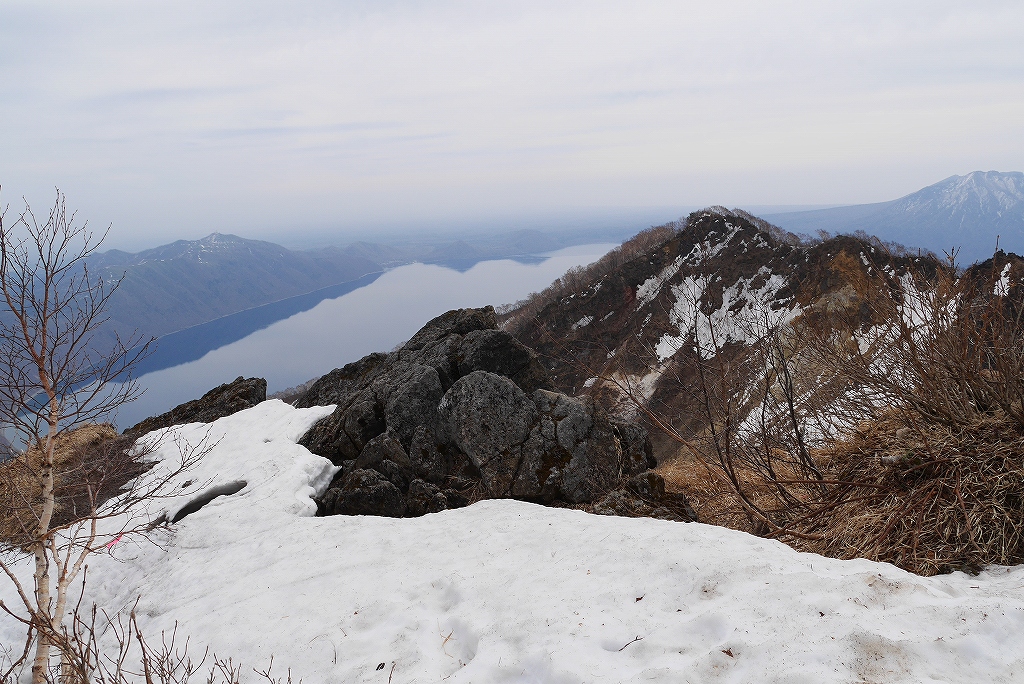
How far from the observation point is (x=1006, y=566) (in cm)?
437

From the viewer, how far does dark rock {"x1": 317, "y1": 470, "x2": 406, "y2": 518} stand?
8680mm

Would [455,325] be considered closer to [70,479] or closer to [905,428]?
[905,428]

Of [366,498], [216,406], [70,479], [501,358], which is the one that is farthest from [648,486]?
[216,406]

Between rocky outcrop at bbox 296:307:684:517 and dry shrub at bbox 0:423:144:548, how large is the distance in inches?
139

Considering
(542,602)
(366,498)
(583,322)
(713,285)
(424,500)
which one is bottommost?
(583,322)

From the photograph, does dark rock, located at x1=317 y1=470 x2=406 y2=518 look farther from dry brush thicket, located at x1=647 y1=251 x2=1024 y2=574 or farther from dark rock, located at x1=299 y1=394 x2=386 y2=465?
dry brush thicket, located at x1=647 y1=251 x2=1024 y2=574

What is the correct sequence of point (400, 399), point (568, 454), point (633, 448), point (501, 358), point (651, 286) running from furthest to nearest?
point (651, 286)
point (501, 358)
point (400, 399)
point (633, 448)
point (568, 454)

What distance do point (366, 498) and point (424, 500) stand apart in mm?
950

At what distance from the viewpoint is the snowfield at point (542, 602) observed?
3.52m

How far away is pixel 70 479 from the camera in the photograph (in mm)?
12188

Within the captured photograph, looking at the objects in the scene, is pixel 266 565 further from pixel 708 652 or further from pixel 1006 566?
pixel 1006 566

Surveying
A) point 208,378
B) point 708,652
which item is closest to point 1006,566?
point 708,652

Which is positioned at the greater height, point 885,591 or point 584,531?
point 885,591

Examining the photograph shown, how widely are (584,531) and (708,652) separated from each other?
8.62ft
